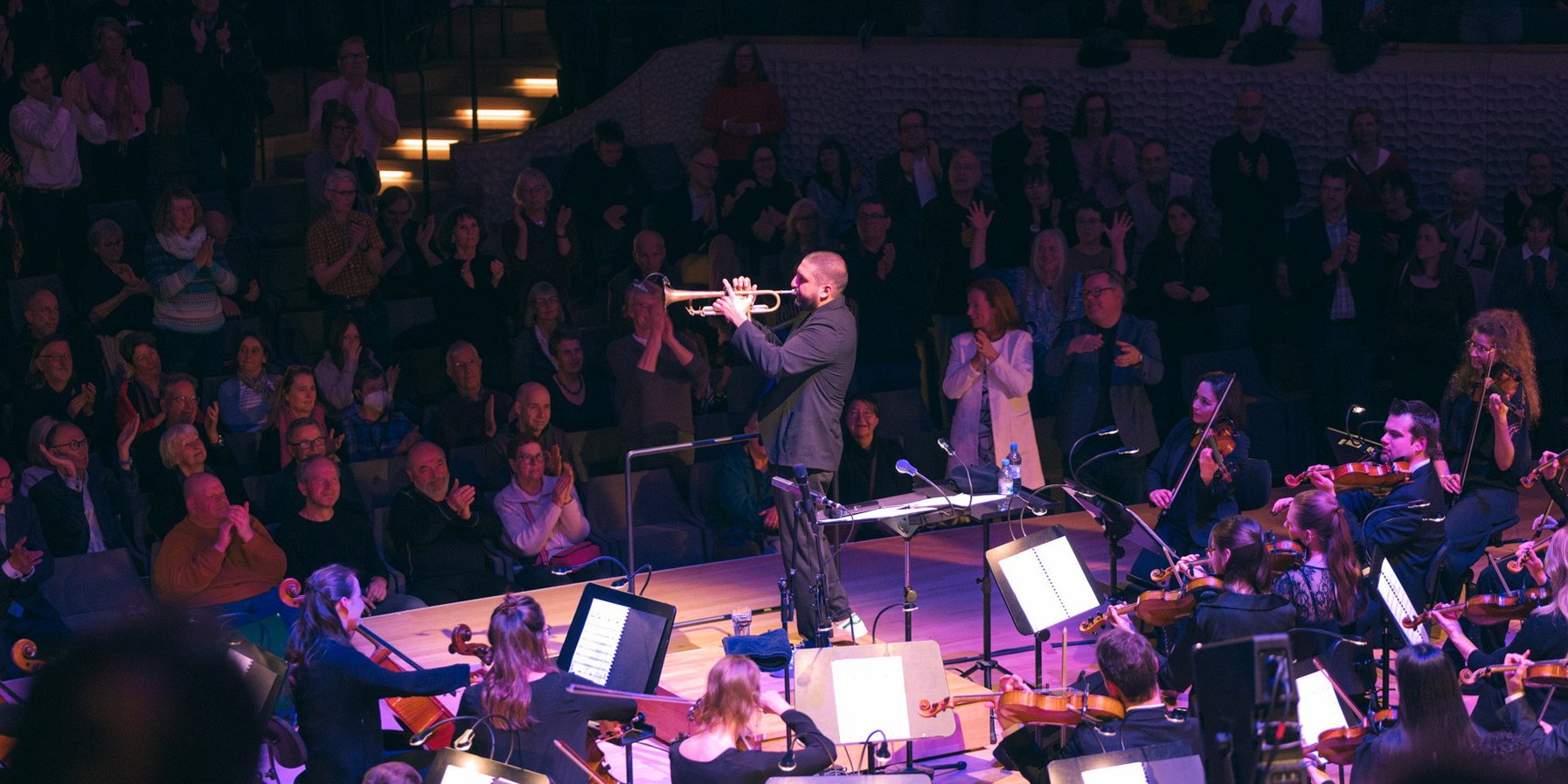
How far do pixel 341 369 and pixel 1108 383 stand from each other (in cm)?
350

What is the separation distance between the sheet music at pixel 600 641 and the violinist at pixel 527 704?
0.58m

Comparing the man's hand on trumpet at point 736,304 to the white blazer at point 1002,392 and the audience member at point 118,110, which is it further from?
the audience member at point 118,110

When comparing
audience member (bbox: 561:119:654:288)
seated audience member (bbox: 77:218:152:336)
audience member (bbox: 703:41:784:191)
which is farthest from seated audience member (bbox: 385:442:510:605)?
audience member (bbox: 703:41:784:191)

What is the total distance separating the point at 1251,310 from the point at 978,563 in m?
2.47

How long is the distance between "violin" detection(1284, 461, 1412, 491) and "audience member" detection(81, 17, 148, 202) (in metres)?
5.86

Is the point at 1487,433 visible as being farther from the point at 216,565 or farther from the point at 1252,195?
the point at 216,565

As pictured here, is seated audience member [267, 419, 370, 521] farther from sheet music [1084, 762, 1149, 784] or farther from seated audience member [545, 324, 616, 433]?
sheet music [1084, 762, 1149, 784]

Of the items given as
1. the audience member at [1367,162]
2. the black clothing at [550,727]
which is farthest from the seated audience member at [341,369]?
the audience member at [1367,162]

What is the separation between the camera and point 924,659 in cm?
511

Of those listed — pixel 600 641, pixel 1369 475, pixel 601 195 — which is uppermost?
pixel 601 195

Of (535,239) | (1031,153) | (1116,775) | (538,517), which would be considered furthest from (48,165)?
(1116,775)

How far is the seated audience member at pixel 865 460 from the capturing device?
7805 millimetres

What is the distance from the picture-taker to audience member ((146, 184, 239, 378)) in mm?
7617

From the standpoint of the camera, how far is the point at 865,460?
7.85 meters
